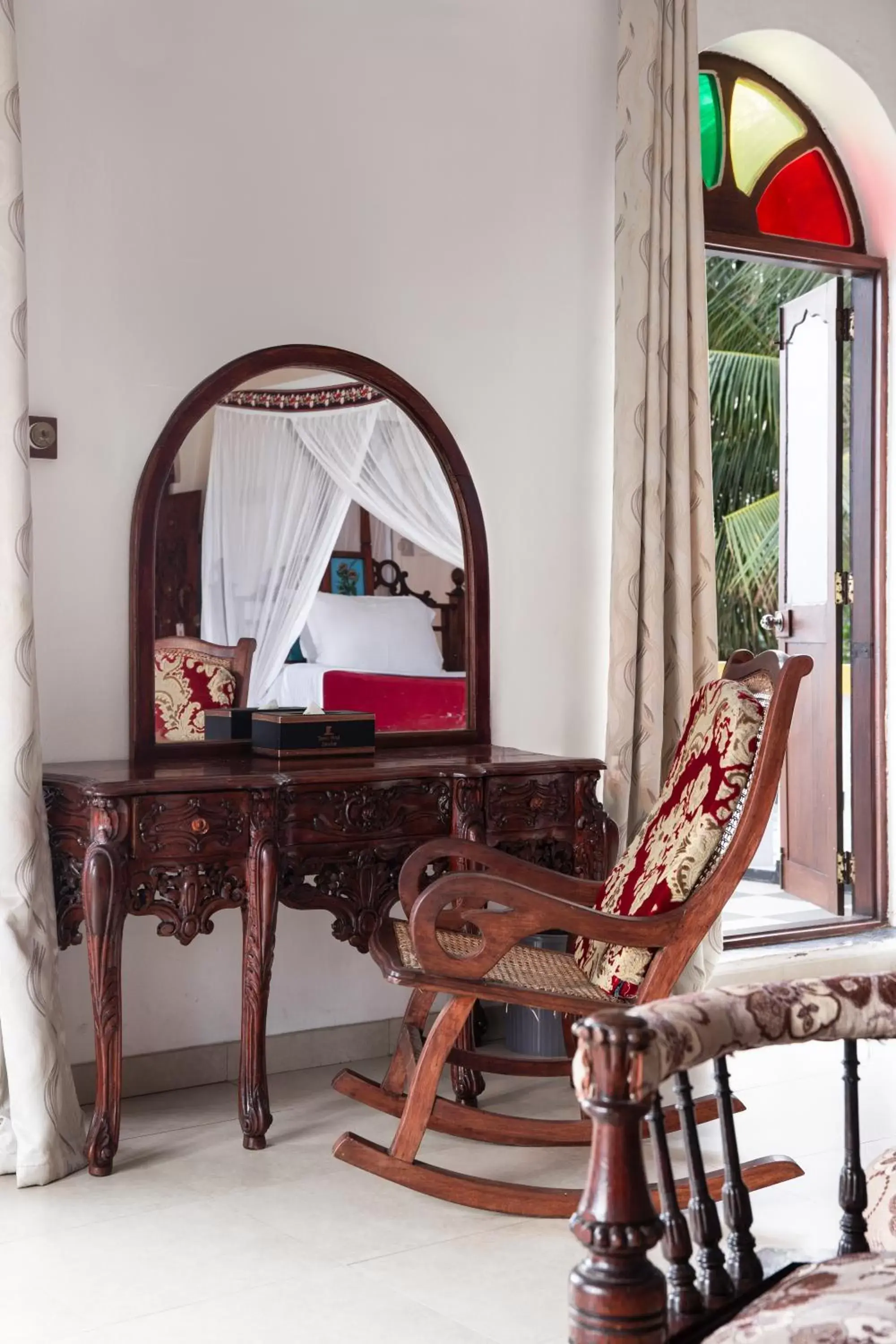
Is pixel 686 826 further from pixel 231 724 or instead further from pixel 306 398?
pixel 306 398

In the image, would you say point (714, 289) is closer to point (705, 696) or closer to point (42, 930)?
point (705, 696)

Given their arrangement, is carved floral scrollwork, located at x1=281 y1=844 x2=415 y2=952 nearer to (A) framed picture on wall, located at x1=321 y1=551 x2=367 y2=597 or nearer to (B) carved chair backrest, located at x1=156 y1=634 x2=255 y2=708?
(B) carved chair backrest, located at x1=156 y1=634 x2=255 y2=708

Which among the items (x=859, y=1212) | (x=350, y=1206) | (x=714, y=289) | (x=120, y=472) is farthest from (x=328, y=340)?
(x=714, y=289)

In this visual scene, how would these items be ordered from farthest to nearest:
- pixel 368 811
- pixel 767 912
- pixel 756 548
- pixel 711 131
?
pixel 756 548
pixel 767 912
pixel 711 131
pixel 368 811

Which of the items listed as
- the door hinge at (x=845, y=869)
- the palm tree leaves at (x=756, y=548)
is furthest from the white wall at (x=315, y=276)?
the palm tree leaves at (x=756, y=548)

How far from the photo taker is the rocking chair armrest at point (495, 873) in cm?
294

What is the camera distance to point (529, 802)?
3299mm

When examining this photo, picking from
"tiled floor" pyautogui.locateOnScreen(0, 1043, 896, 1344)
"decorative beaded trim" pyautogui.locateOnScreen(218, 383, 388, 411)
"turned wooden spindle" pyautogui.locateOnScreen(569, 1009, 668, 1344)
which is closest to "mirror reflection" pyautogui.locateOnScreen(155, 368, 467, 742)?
"decorative beaded trim" pyautogui.locateOnScreen(218, 383, 388, 411)

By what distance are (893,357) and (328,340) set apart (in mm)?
2174

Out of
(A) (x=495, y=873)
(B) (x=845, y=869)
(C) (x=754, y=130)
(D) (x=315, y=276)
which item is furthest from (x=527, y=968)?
(C) (x=754, y=130)

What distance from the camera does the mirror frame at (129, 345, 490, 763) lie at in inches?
128

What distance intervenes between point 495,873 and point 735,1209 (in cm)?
171

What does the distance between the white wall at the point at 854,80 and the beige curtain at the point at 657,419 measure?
44 centimetres

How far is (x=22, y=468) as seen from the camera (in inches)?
112
